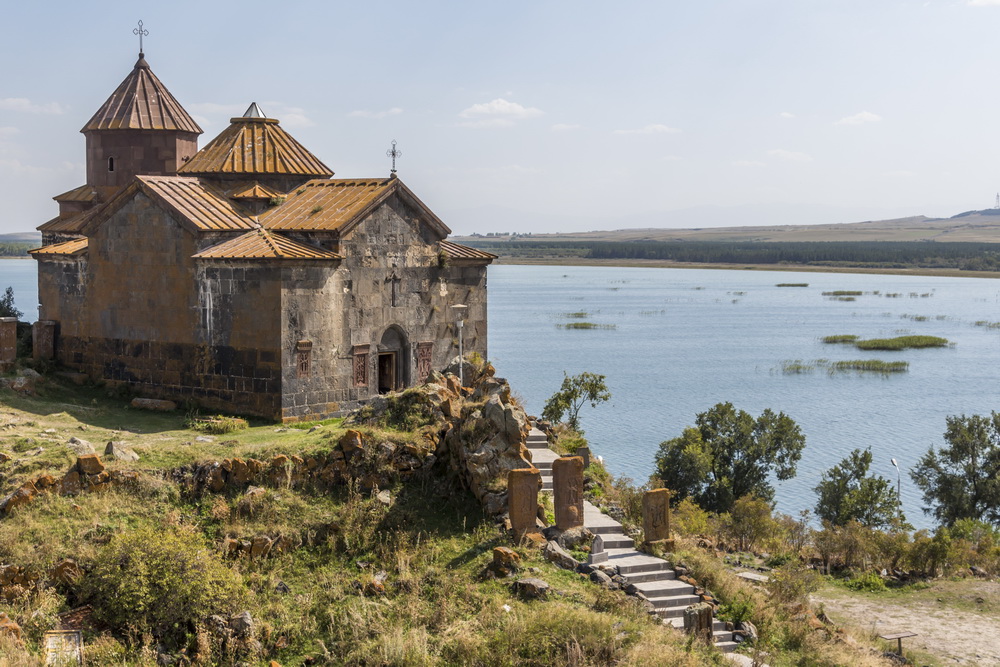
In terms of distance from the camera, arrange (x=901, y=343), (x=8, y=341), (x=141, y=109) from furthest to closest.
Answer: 1. (x=901, y=343)
2. (x=141, y=109)
3. (x=8, y=341)

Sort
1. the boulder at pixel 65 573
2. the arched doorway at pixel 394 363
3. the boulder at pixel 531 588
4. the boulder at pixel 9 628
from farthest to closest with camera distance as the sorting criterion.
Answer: the arched doorway at pixel 394 363 < the boulder at pixel 531 588 < the boulder at pixel 65 573 < the boulder at pixel 9 628

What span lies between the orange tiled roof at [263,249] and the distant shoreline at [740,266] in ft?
232

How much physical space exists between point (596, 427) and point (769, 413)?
9.92 metres

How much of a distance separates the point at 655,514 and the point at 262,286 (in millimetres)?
6958

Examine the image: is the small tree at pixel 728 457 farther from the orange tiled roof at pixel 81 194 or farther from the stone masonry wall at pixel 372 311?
the orange tiled roof at pixel 81 194

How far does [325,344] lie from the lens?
1730 centimetres

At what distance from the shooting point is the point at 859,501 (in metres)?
23.6

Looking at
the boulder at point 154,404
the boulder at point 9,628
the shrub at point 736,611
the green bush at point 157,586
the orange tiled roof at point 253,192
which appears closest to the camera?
the boulder at point 9,628

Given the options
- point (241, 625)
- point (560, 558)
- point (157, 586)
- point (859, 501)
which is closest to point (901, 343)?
point (859, 501)

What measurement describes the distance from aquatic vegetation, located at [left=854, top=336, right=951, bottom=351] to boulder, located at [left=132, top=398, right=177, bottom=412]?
143 feet

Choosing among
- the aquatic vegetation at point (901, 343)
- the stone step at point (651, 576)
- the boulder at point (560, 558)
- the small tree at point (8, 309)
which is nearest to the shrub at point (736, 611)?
the stone step at point (651, 576)

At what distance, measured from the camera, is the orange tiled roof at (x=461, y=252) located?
1952 centimetres

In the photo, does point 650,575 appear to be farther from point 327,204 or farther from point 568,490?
point 327,204

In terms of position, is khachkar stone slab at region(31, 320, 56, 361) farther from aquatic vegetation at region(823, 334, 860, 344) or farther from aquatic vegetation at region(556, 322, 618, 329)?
aquatic vegetation at region(556, 322, 618, 329)
